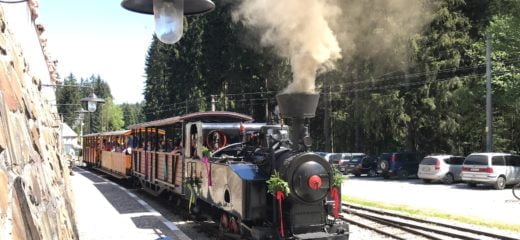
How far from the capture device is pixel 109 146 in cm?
2894

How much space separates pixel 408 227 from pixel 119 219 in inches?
265

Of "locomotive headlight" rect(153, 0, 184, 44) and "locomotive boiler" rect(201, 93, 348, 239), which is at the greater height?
"locomotive headlight" rect(153, 0, 184, 44)

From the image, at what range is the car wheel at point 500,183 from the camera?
70.0 ft

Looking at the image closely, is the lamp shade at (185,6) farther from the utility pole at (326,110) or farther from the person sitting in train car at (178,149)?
the utility pole at (326,110)

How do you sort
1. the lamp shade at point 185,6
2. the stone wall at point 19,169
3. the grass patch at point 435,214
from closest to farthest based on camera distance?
the stone wall at point 19,169 < the lamp shade at point 185,6 < the grass patch at point 435,214

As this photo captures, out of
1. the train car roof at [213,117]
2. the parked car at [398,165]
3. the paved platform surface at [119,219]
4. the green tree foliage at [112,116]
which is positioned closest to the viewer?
the paved platform surface at [119,219]

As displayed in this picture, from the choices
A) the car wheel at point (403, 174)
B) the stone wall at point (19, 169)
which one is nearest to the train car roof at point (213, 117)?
the stone wall at point (19, 169)

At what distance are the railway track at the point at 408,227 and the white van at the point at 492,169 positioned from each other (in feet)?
32.2

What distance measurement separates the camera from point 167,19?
3.80 m

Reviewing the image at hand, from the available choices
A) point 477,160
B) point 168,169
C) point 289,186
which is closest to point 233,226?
point 289,186

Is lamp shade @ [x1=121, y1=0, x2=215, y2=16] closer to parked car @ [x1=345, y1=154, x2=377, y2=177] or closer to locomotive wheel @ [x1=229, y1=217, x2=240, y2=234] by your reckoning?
locomotive wheel @ [x1=229, y1=217, x2=240, y2=234]

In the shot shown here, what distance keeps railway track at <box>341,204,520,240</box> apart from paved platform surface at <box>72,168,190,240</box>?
402 cm

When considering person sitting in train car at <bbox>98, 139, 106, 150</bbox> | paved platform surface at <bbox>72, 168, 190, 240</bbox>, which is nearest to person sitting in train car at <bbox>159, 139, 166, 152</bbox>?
paved platform surface at <bbox>72, 168, 190, 240</bbox>

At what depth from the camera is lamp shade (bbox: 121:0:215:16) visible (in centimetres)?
389
